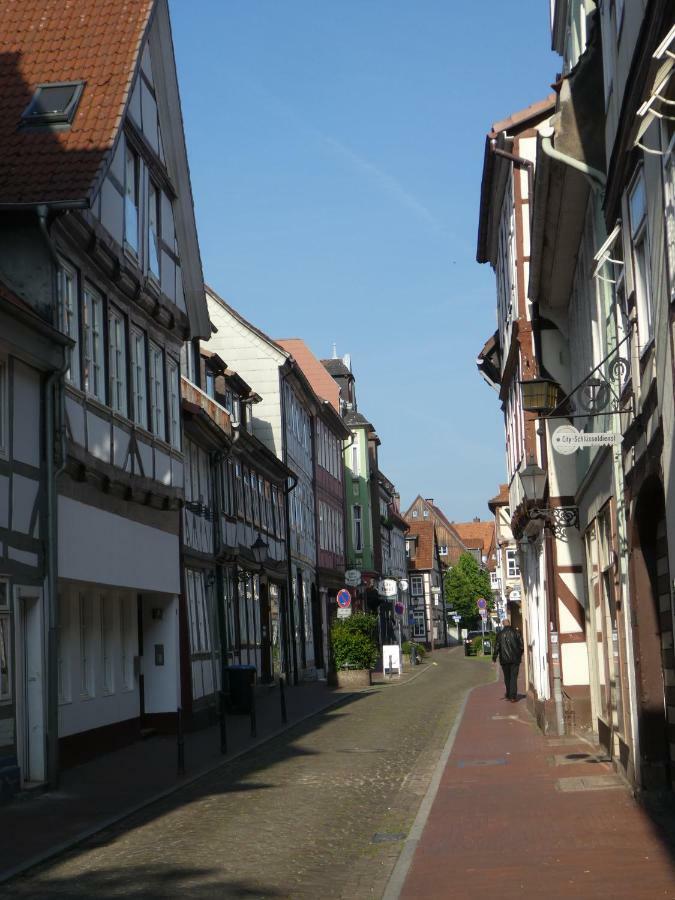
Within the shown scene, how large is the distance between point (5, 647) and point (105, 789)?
85.1 inches

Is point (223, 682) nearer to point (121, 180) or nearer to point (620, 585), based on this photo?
point (121, 180)

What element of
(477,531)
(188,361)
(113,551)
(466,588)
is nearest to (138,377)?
(113,551)

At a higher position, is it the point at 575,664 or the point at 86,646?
the point at 86,646

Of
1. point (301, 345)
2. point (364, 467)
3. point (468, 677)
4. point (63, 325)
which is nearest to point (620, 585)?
point (63, 325)

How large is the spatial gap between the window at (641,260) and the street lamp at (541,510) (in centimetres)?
876

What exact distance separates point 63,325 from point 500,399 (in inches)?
607

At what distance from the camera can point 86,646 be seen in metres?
21.5

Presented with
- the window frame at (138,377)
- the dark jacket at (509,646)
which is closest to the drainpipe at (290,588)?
the dark jacket at (509,646)

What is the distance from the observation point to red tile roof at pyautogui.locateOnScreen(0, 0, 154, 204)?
60.3ft

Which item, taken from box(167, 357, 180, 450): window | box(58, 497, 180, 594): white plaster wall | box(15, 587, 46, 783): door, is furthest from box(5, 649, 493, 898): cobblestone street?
box(167, 357, 180, 450): window

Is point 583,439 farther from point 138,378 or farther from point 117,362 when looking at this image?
point 138,378

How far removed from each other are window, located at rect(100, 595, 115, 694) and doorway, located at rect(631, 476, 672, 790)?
12061mm

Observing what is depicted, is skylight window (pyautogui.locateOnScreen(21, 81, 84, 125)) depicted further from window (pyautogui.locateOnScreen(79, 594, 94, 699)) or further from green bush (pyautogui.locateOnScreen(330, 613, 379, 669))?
green bush (pyautogui.locateOnScreen(330, 613, 379, 669))

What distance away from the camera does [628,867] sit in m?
9.57
